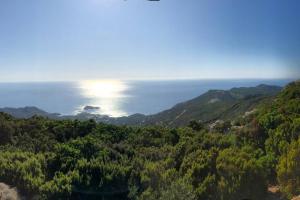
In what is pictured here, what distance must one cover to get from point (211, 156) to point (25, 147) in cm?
1036

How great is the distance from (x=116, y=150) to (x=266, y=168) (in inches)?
298

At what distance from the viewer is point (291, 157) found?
37.7 ft

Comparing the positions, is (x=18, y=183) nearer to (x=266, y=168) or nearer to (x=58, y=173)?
(x=58, y=173)

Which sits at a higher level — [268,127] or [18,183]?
[268,127]

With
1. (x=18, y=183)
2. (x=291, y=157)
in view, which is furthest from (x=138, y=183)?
(x=291, y=157)

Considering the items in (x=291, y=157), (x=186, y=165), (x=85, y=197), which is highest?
(x=291, y=157)

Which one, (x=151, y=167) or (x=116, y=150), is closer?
(x=151, y=167)

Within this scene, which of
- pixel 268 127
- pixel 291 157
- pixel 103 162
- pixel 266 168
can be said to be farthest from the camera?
pixel 268 127

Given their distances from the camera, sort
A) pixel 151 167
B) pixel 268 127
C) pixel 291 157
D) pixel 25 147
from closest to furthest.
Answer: pixel 291 157, pixel 151 167, pixel 268 127, pixel 25 147

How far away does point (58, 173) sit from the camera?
44.0 ft

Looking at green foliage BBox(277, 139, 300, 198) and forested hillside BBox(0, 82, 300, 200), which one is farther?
forested hillside BBox(0, 82, 300, 200)

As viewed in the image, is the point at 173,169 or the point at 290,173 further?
the point at 173,169

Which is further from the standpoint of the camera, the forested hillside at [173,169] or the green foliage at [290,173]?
the forested hillside at [173,169]

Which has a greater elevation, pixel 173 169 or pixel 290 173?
pixel 290 173
